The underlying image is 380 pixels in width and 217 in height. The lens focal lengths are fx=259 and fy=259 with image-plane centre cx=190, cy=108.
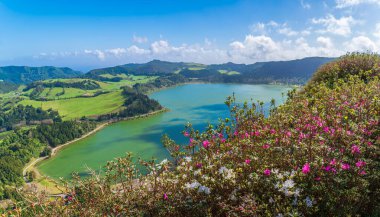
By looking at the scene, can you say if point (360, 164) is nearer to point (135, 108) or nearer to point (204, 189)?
point (204, 189)

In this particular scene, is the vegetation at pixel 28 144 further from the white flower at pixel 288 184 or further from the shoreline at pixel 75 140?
the white flower at pixel 288 184

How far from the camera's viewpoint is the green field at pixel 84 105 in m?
142

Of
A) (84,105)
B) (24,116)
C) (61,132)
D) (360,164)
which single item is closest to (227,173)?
(360,164)

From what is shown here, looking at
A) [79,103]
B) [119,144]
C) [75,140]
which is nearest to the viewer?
[119,144]

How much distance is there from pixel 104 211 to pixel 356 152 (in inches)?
167

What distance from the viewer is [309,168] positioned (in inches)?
151

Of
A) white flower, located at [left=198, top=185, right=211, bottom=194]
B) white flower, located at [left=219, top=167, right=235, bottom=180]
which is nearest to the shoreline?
white flower, located at [left=198, top=185, right=211, bottom=194]

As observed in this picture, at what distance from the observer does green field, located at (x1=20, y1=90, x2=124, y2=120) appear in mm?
142375

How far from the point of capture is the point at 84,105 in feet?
528

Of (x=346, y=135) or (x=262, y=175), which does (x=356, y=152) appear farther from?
(x=262, y=175)

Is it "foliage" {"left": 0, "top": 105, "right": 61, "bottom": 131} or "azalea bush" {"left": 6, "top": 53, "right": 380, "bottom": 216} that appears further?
"foliage" {"left": 0, "top": 105, "right": 61, "bottom": 131}

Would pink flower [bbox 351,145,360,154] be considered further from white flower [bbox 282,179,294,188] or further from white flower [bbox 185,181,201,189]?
white flower [bbox 185,181,201,189]

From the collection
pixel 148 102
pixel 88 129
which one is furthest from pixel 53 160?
pixel 148 102

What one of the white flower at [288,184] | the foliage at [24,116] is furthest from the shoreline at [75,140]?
the white flower at [288,184]
